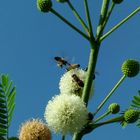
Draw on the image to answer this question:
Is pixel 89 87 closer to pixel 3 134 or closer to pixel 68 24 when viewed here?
pixel 68 24

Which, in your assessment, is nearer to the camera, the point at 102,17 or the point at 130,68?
the point at 102,17

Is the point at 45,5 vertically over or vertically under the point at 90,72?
over

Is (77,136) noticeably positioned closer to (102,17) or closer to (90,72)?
(90,72)

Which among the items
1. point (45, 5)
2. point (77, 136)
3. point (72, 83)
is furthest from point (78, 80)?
point (45, 5)

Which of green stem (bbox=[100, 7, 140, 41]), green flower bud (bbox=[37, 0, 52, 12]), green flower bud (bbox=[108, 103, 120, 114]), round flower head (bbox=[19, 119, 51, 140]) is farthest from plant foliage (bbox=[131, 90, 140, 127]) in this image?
green flower bud (bbox=[37, 0, 52, 12])

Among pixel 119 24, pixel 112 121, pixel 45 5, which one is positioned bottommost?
pixel 112 121

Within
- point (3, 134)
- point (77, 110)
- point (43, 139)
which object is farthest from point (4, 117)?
point (77, 110)

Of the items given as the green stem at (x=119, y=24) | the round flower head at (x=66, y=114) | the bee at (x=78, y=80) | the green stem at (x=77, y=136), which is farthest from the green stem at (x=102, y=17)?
the green stem at (x=77, y=136)
